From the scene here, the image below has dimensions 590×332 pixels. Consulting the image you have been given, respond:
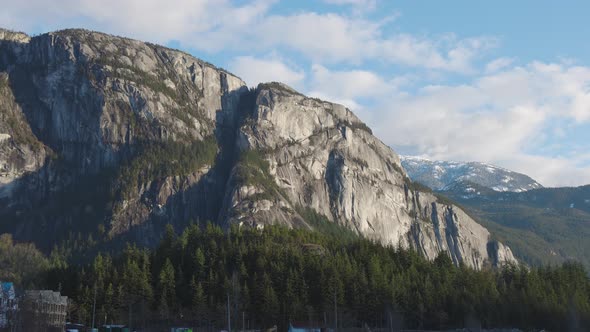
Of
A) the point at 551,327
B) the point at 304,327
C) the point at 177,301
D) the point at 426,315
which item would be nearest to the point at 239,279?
the point at 177,301

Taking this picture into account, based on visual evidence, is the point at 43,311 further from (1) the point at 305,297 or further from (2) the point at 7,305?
(1) the point at 305,297

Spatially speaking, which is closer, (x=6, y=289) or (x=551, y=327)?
(x=551, y=327)

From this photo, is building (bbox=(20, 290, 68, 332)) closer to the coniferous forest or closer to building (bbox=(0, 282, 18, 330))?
building (bbox=(0, 282, 18, 330))

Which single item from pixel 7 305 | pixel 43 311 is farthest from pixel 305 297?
pixel 7 305

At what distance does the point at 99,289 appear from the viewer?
581ft

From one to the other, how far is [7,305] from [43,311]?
1916cm

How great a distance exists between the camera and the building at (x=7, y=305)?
164 m

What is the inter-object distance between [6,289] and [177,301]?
39.5m

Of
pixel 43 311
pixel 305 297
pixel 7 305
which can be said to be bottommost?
pixel 43 311

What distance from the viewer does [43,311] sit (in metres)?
161

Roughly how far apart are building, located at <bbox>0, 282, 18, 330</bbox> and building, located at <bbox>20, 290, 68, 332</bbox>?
4.86 metres

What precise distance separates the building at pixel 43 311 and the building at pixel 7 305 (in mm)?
4864

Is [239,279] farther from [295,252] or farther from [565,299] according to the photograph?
[565,299]

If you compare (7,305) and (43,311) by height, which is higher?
(7,305)
